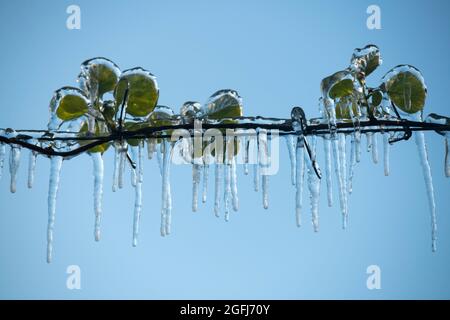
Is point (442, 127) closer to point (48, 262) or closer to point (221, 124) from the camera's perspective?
point (221, 124)

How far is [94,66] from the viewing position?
68cm

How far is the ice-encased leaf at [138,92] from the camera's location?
0.67m

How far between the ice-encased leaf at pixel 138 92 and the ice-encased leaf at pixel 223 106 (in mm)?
87

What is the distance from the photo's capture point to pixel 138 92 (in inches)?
26.3

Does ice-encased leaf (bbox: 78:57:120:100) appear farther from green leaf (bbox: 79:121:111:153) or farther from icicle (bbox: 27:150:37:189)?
icicle (bbox: 27:150:37:189)

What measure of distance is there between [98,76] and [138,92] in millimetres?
68

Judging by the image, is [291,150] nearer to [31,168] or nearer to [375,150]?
[375,150]

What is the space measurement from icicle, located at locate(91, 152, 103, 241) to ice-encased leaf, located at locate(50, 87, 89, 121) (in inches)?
4.0

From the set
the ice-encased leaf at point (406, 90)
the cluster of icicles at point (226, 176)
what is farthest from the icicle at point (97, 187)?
the ice-encased leaf at point (406, 90)

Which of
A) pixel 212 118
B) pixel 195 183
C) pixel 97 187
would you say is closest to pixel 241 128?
pixel 212 118

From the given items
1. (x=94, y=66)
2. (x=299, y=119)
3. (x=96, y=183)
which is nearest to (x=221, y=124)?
(x=299, y=119)

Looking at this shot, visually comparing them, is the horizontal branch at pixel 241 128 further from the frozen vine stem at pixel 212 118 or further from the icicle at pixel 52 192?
the icicle at pixel 52 192

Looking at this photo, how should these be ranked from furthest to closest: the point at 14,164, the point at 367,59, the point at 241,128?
the point at 14,164, the point at 367,59, the point at 241,128

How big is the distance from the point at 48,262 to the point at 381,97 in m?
0.60
